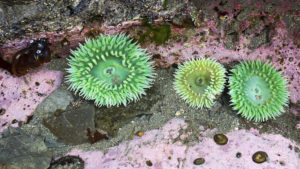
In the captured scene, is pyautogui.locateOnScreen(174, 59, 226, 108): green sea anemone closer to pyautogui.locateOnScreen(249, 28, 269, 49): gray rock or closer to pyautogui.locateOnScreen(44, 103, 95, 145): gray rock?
pyautogui.locateOnScreen(249, 28, 269, 49): gray rock

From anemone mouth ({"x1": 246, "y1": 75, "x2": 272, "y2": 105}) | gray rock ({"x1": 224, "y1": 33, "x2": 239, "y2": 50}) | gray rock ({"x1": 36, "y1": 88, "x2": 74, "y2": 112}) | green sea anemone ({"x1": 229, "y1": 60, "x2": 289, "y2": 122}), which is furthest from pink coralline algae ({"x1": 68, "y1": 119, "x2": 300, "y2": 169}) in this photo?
gray rock ({"x1": 224, "y1": 33, "x2": 239, "y2": 50})

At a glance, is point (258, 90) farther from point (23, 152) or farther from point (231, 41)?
point (23, 152)

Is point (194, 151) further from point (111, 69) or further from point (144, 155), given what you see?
point (111, 69)

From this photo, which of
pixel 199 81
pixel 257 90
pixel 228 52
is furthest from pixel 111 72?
pixel 257 90

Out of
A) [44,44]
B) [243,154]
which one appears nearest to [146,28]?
[44,44]

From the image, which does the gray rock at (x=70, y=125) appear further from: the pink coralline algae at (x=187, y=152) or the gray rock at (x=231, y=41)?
the gray rock at (x=231, y=41)

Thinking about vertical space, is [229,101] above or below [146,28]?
below

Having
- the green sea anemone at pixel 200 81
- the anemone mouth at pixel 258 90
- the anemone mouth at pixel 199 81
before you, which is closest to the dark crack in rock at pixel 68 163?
the green sea anemone at pixel 200 81
